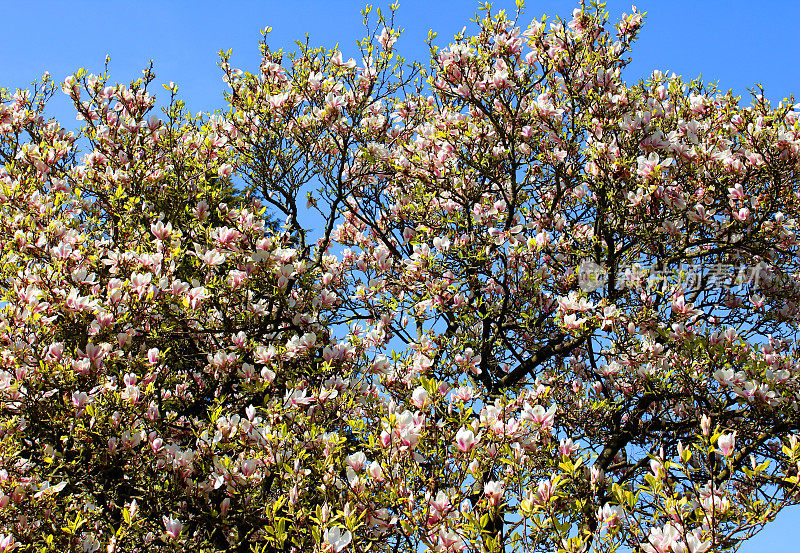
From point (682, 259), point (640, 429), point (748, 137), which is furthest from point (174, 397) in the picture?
point (748, 137)

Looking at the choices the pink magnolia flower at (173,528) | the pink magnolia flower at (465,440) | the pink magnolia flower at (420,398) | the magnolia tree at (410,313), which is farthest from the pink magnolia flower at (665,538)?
the pink magnolia flower at (173,528)

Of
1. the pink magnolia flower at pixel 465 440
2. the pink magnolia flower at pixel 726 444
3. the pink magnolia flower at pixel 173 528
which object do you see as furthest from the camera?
the pink magnolia flower at pixel 173 528

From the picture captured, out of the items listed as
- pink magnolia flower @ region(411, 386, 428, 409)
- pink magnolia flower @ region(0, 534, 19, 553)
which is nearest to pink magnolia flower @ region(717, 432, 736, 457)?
pink magnolia flower @ region(411, 386, 428, 409)

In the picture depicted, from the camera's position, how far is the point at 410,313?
741cm

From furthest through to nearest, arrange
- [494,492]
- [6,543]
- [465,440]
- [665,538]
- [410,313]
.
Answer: [410,313] < [6,543] < [465,440] < [494,492] < [665,538]

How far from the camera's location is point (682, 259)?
705 cm

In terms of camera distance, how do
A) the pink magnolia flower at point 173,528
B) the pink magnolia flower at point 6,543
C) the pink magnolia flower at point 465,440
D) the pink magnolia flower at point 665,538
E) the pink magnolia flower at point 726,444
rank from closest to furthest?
the pink magnolia flower at point 665,538
the pink magnolia flower at point 726,444
the pink magnolia flower at point 465,440
the pink magnolia flower at point 6,543
the pink magnolia flower at point 173,528

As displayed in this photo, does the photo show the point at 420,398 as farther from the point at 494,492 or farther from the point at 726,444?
the point at 726,444

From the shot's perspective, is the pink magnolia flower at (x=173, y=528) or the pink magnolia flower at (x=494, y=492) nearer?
the pink magnolia flower at (x=494, y=492)

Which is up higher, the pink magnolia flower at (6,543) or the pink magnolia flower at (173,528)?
the pink magnolia flower at (173,528)

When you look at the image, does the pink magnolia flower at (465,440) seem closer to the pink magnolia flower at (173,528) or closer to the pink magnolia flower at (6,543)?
the pink magnolia flower at (173,528)

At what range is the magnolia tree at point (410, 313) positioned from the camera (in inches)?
192

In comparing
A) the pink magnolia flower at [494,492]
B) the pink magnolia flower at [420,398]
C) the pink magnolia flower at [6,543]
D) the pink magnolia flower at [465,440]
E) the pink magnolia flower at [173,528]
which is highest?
the pink magnolia flower at [420,398]

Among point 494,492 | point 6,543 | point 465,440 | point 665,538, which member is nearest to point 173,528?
point 6,543
